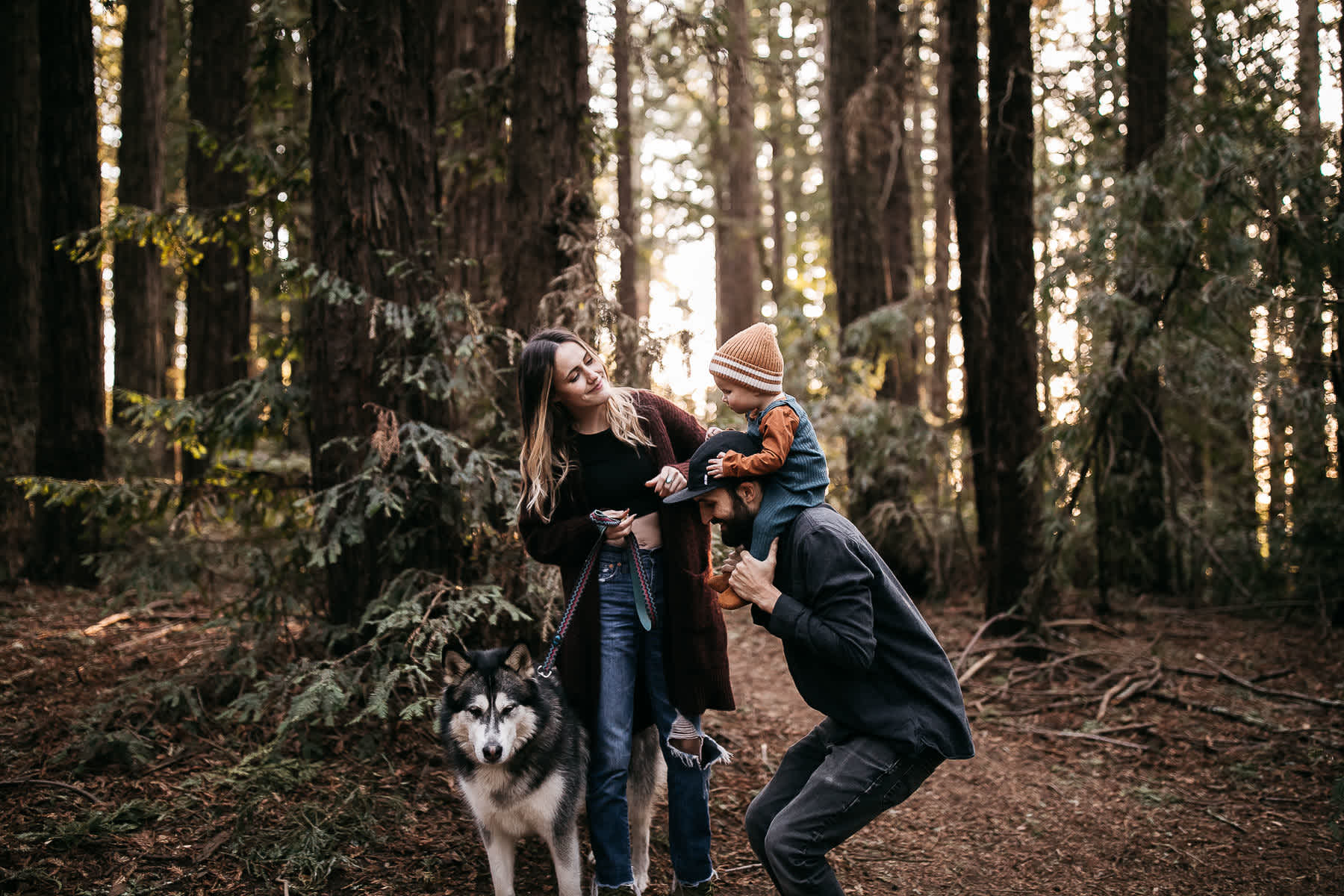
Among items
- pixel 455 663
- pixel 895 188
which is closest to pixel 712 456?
pixel 455 663

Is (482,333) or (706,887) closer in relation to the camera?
(706,887)

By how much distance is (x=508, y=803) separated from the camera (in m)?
3.62

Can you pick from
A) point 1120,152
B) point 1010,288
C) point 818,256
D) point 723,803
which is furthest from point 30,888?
point 818,256

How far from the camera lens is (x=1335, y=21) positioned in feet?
26.3

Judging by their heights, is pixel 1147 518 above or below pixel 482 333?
below

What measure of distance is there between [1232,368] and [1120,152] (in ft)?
12.7

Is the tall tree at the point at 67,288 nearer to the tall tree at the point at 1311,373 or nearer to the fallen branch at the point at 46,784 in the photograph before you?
the fallen branch at the point at 46,784

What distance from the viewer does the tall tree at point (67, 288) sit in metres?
7.96

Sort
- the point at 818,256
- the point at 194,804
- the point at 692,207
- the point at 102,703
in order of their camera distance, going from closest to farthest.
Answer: the point at 194,804
the point at 102,703
the point at 692,207
the point at 818,256

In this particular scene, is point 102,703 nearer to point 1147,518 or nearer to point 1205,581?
point 1147,518

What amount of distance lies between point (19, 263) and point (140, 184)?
3576 mm

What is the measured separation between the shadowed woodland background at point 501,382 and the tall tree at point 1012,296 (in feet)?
0.12

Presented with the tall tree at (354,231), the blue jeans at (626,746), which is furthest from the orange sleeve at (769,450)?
the tall tree at (354,231)

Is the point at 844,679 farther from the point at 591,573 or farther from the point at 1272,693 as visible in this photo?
the point at 1272,693
